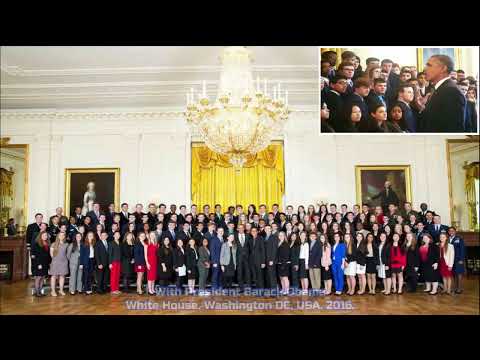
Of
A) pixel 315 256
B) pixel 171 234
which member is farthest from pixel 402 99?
pixel 171 234

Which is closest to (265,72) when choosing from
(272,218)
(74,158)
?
(272,218)

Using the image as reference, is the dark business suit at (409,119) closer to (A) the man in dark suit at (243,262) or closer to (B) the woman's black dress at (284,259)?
(B) the woman's black dress at (284,259)

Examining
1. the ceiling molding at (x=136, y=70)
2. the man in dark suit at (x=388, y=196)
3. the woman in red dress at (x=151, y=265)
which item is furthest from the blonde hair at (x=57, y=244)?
the man in dark suit at (x=388, y=196)

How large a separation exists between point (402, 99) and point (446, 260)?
377cm

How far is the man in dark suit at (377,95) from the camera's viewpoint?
674 cm

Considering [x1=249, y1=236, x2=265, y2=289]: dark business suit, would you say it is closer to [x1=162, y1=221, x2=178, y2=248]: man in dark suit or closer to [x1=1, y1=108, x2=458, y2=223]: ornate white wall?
[x1=162, y1=221, x2=178, y2=248]: man in dark suit

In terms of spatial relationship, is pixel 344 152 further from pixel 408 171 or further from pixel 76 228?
pixel 76 228

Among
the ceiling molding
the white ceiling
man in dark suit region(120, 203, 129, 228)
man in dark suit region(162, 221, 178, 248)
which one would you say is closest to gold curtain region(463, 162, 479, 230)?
the white ceiling

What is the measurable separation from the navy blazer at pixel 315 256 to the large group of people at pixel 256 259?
0.02 meters

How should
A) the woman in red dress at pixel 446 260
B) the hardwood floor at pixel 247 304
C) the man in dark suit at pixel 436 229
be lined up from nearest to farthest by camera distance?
the hardwood floor at pixel 247 304
the woman in red dress at pixel 446 260
the man in dark suit at pixel 436 229

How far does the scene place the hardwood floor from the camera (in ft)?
23.5

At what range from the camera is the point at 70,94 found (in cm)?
1188

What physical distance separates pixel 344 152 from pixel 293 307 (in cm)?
636

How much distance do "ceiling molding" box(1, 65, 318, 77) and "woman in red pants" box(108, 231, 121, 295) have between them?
3.78 metres
